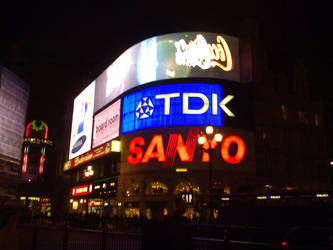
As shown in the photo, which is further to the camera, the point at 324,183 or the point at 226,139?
the point at 324,183

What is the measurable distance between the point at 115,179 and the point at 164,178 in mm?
10805

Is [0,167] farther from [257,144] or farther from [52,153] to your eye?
[52,153]

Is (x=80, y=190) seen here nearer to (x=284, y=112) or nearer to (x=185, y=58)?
(x=185, y=58)

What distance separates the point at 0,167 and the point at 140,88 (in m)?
Result: 19.3

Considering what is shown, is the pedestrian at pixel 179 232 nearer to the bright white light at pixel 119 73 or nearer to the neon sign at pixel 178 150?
the neon sign at pixel 178 150

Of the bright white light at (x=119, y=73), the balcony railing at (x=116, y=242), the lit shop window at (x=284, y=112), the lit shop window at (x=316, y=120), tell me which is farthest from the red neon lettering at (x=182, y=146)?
the balcony railing at (x=116, y=242)

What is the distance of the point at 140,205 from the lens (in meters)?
44.2

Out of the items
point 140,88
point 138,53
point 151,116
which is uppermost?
point 138,53

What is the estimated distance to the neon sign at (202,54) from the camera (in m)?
45.2

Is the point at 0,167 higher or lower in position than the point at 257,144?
lower

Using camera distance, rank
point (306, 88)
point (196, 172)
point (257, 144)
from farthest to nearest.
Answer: point (306, 88)
point (257, 144)
point (196, 172)

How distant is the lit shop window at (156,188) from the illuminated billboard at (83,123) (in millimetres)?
20503

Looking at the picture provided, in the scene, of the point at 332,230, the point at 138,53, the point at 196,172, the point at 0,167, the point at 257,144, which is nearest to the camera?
the point at 332,230

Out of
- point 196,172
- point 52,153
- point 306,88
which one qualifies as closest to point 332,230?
point 196,172
